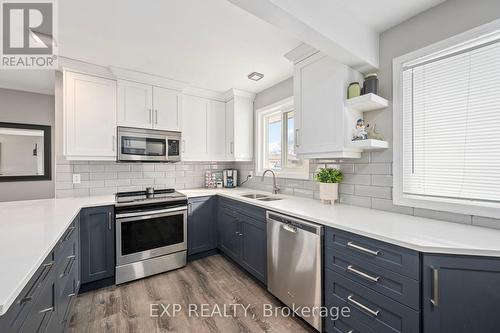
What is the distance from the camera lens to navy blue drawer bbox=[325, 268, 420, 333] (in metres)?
1.18

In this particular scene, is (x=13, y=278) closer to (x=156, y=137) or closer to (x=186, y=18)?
(x=186, y=18)

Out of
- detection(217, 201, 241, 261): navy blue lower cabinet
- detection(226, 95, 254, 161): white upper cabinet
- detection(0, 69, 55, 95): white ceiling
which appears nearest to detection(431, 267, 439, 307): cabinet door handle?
detection(217, 201, 241, 261): navy blue lower cabinet

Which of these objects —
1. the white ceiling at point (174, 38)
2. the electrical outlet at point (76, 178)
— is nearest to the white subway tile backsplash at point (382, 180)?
the white ceiling at point (174, 38)

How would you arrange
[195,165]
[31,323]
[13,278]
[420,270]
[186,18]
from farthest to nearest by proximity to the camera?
[195,165]
[186,18]
[420,270]
[31,323]
[13,278]

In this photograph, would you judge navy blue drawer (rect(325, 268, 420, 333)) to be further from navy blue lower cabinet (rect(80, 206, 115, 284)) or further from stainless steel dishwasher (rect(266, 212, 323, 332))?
navy blue lower cabinet (rect(80, 206, 115, 284))

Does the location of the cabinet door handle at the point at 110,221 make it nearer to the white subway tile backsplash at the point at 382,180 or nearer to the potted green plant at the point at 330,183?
the potted green plant at the point at 330,183

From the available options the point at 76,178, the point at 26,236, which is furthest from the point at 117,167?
the point at 26,236

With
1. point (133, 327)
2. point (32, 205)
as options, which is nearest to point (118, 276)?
point (133, 327)

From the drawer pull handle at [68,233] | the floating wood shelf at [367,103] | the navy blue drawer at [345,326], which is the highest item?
the floating wood shelf at [367,103]

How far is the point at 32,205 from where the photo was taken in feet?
7.04

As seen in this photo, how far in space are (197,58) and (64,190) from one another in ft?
7.31

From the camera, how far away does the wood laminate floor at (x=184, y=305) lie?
1.77m

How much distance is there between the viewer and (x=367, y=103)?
5.74ft

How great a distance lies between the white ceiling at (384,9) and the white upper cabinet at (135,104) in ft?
7.67
